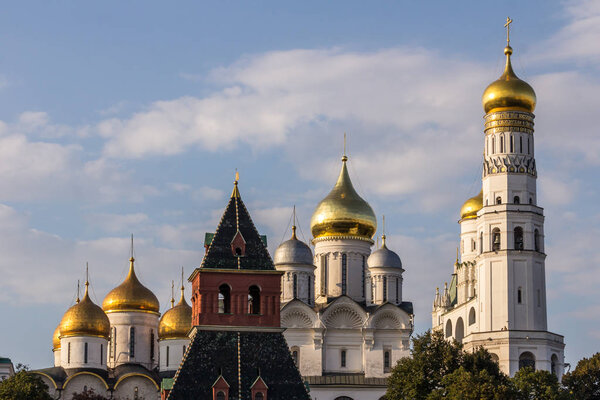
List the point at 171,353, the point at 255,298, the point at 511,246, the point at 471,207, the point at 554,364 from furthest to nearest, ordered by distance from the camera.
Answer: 1. the point at 471,207
2. the point at 171,353
3. the point at 511,246
4. the point at 554,364
5. the point at 255,298

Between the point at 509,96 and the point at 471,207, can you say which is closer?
the point at 509,96

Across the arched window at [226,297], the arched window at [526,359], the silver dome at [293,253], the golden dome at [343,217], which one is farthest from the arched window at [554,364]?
the arched window at [226,297]

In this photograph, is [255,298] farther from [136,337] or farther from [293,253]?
[136,337]

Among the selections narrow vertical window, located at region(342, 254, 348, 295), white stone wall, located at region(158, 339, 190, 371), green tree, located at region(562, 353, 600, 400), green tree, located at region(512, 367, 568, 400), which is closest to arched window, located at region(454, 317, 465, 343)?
narrow vertical window, located at region(342, 254, 348, 295)

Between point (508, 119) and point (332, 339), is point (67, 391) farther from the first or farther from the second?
point (508, 119)

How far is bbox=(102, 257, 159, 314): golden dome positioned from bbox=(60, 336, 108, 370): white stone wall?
2669 millimetres

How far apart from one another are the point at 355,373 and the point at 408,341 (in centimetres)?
303

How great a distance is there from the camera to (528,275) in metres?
63.0

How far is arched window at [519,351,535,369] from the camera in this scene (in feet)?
202

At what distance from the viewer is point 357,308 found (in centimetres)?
6688

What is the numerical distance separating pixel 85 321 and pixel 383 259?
15.3 meters

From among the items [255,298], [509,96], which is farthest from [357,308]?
[255,298]

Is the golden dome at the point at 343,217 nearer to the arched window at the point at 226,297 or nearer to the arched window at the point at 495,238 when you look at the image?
the arched window at the point at 495,238

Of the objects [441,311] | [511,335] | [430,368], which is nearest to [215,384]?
[430,368]
